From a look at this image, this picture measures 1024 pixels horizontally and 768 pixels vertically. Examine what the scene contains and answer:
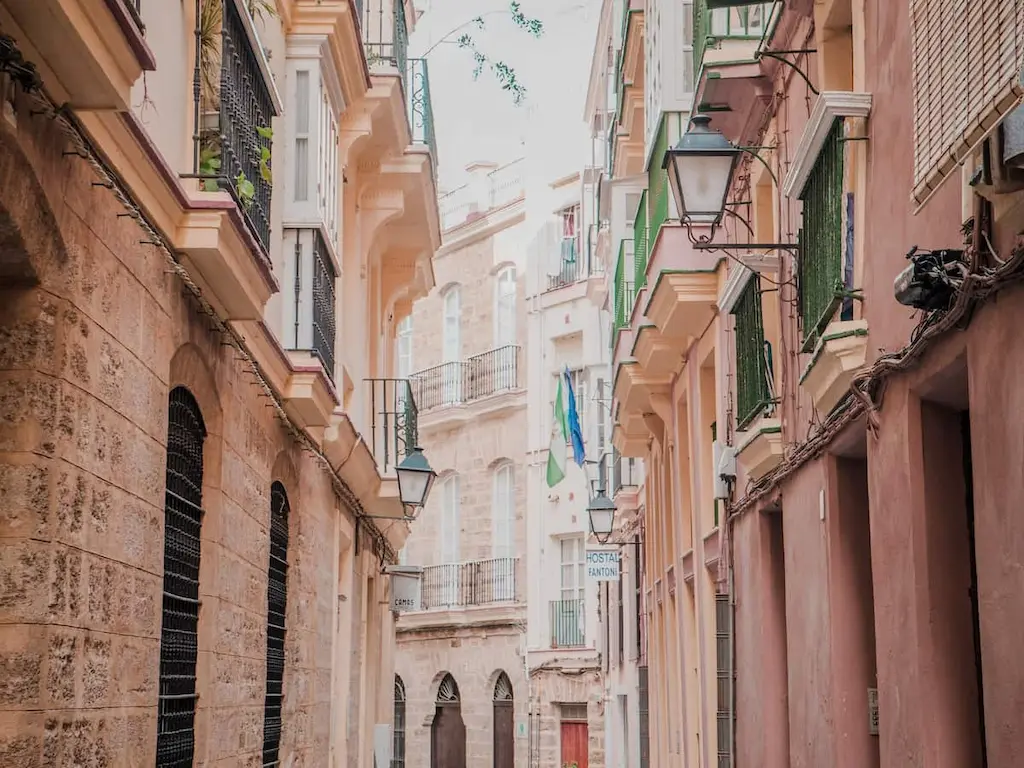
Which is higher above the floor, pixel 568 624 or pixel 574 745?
pixel 568 624

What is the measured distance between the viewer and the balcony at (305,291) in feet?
39.4

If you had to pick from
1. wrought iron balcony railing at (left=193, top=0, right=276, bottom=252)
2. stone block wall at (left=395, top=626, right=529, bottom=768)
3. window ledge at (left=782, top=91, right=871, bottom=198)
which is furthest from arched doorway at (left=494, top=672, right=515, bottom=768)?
window ledge at (left=782, top=91, right=871, bottom=198)

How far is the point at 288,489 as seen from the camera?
12.5m

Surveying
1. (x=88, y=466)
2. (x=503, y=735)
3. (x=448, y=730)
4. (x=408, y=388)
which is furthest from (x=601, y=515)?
(x=88, y=466)

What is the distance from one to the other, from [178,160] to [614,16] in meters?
17.0

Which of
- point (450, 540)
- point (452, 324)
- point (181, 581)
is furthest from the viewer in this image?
point (452, 324)

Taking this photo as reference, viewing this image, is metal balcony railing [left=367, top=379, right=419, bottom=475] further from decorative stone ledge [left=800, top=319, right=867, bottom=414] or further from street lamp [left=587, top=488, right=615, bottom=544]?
decorative stone ledge [left=800, top=319, right=867, bottom=414]

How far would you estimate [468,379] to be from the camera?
37375 millimetres

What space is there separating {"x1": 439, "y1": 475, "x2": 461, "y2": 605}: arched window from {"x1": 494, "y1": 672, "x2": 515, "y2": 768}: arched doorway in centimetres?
239

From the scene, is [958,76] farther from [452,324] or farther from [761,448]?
[452,324]

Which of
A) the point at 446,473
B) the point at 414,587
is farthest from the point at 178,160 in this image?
Result: the point at 446,473

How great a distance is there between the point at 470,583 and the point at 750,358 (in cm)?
2524

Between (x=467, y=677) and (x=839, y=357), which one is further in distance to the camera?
(x=467, y=677)

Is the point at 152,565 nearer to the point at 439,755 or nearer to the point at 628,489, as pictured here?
the point at 628,489
